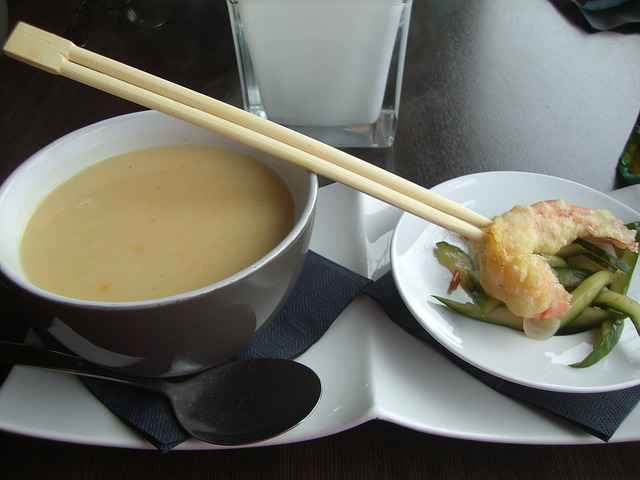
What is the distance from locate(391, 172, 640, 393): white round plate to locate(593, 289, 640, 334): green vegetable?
0.02 metres

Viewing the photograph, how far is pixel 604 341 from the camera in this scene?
54 centimetres

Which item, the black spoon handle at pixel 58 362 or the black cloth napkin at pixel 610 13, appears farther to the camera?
the black cloth napkin at pixel 610 13

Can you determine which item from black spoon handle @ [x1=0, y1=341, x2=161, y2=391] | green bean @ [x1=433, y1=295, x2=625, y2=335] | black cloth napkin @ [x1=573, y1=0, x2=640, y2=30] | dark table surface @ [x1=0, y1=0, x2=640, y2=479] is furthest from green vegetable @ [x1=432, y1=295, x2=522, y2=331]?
black cloth napkin @ [x1=573, y1=0, x2=640, y2=30]

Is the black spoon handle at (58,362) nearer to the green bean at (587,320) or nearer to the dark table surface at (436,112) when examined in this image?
the dark table surface at (436,112)

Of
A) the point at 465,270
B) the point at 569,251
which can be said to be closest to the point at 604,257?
the point at 569,251

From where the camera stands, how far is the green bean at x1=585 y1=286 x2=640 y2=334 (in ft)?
1.80

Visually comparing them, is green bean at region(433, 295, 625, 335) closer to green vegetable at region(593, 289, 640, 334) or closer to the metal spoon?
green vegetable at region(593, 289, 640, 334)

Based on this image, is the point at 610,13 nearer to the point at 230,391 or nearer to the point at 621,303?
the point at 621,303

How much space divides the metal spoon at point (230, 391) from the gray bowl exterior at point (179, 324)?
1 centimetres

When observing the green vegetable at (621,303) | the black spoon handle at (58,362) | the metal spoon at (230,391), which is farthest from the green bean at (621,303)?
the black spoon handle at (58,362)

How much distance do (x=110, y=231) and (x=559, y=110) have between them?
0.75m

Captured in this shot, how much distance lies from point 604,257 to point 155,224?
1.47 feet

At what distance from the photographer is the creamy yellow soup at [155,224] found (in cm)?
50

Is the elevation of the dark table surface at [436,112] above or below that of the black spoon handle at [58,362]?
below
